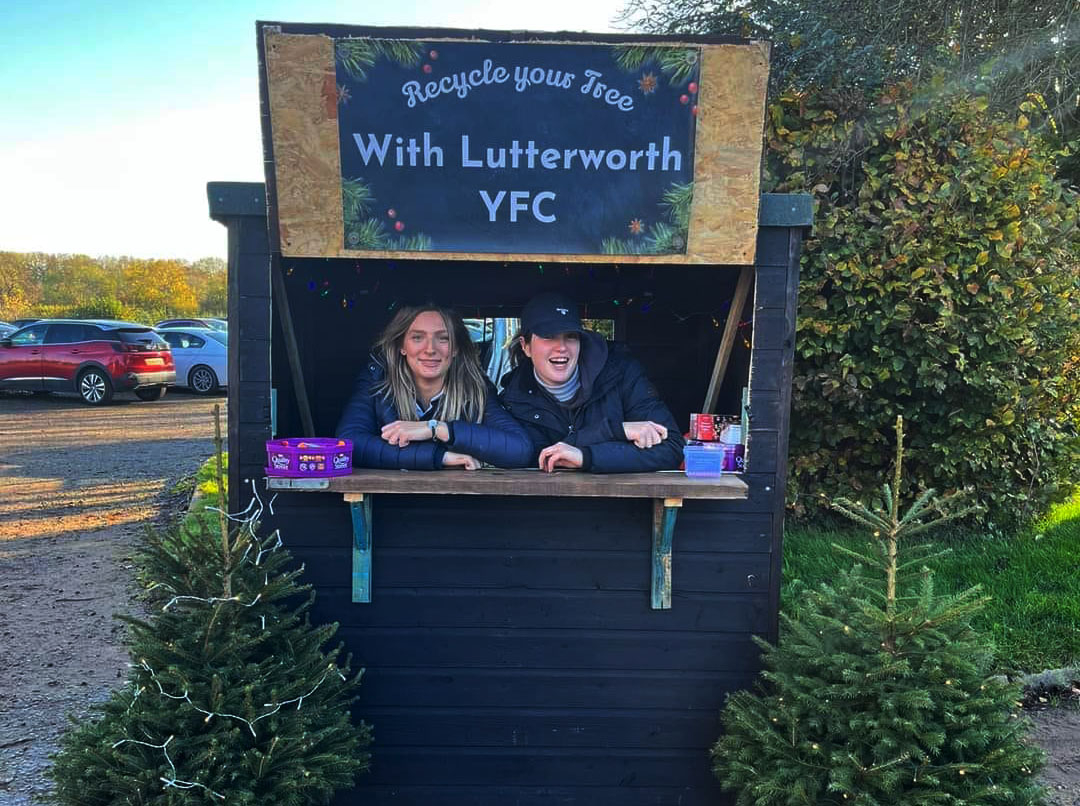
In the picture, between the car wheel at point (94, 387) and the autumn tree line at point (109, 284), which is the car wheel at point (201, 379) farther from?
the autumn tree line at point (109, 284)

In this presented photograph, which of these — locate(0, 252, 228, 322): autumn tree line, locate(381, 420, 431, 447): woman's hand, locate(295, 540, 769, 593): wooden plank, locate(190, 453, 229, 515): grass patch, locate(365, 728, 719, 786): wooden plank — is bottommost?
locate(365, 728, 719, 786): wooden plank

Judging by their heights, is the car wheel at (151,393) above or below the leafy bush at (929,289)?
below

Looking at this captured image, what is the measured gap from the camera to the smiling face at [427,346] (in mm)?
3324

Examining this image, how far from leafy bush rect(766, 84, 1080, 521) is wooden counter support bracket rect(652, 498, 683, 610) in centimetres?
265

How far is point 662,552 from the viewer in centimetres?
295

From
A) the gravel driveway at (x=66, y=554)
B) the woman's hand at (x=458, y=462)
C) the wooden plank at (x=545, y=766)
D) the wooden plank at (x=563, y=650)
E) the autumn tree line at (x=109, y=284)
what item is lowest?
the gravel driveway at (x=66, y=554)

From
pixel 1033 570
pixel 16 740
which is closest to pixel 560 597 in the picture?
pixel 16 740

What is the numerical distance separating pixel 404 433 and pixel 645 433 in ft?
3.06

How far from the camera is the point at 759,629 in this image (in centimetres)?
303

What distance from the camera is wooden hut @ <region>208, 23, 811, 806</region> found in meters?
2.58

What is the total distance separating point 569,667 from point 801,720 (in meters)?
0.90

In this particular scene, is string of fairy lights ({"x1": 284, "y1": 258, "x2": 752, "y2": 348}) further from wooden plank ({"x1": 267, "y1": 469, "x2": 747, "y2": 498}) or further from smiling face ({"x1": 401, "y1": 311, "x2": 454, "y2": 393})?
wooden plank ({"x1": 267, "y1": 469, "x2": 747, "y2": 498})

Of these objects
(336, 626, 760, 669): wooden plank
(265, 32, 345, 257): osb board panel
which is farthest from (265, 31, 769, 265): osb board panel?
(336, 626, 760, 669): wooden plank

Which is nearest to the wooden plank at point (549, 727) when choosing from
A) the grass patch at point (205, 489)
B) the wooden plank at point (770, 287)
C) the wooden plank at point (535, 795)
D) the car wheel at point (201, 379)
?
the wooden plank at point (535, 795)
